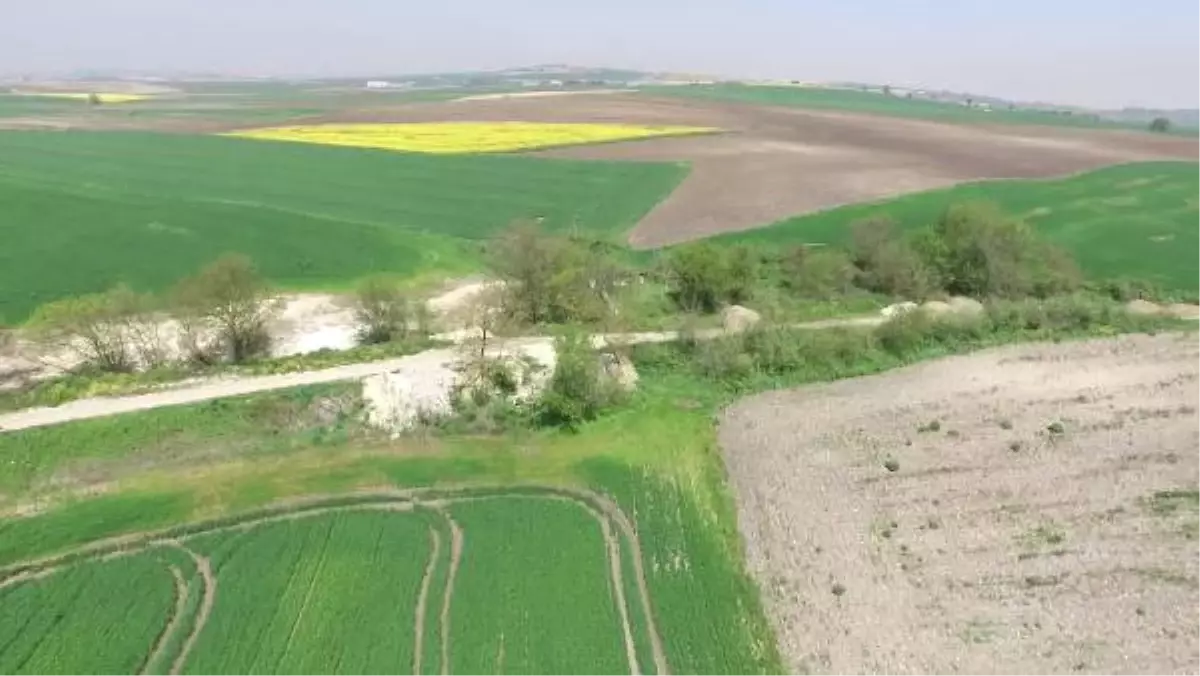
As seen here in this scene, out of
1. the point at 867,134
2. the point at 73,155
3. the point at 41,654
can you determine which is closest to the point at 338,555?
the point at 41,654

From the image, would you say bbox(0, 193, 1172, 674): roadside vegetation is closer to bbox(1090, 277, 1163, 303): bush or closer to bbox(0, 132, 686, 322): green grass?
bbox(1090, 277, 1163, 303): bush

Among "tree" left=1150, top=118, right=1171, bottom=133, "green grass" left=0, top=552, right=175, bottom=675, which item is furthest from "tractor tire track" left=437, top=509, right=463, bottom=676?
"tree" left=1150, top=118, right=1171, bottom=133

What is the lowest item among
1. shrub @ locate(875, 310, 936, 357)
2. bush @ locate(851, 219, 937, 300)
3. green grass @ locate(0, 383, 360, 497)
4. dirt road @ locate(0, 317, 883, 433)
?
green grass @ locate(0, 383, 360, 497)

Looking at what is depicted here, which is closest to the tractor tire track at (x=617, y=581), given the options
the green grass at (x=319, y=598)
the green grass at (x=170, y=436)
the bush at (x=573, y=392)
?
the green grass at (x=319, y=598)

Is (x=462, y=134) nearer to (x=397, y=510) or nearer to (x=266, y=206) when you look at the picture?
(x=266, y=206)

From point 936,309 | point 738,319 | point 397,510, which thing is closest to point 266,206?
point 738,319
